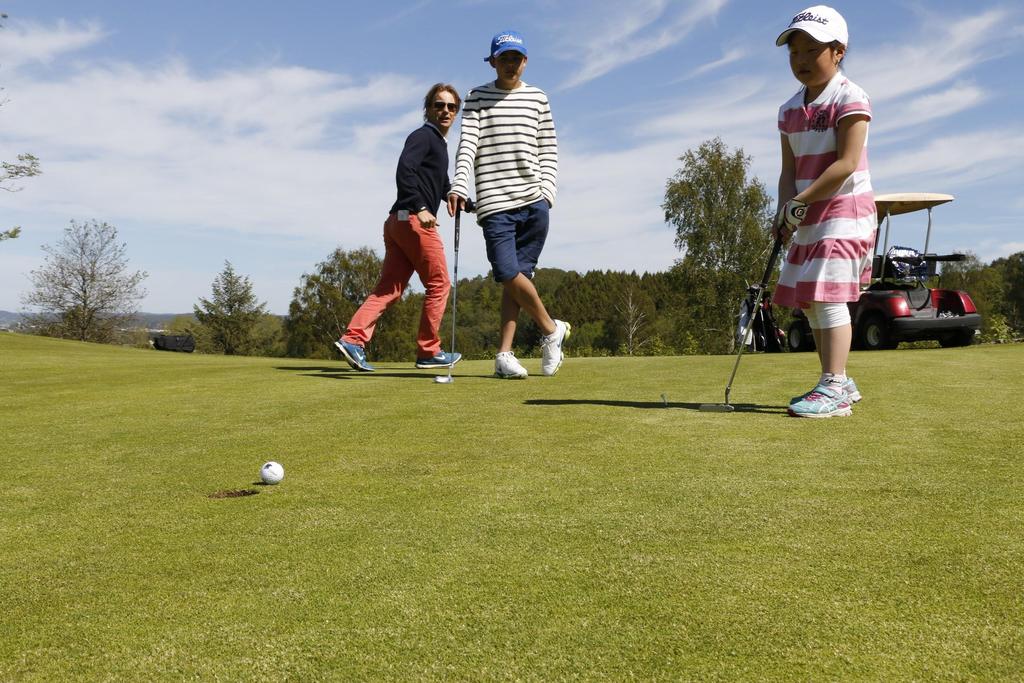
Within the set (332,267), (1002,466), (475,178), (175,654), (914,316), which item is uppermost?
(332,267)

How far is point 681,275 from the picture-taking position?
Result: 170ft

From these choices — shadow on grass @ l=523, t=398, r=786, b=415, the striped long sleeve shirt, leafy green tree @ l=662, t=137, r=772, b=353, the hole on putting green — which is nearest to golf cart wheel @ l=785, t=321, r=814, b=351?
the striped long sleeve shirt

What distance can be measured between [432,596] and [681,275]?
5095 cm

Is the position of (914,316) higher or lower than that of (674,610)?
higher

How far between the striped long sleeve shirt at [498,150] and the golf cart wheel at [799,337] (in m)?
9.81

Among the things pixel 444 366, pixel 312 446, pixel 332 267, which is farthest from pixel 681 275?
pixel 312 446

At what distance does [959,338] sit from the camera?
1416cm

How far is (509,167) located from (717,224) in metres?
45.8

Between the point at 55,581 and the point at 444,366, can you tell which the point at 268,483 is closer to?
the point at 55,581

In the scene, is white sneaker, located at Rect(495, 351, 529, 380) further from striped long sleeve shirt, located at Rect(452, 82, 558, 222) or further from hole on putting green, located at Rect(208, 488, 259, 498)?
hole on putting green, located at Rect(208, 488, 259, 498)

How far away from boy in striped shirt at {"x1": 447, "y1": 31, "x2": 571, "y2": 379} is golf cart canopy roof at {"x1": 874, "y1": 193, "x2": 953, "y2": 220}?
25.9 feet

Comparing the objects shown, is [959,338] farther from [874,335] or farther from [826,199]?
[826,199]

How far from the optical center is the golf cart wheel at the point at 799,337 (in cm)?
1542

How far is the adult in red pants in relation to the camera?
7.59 m
